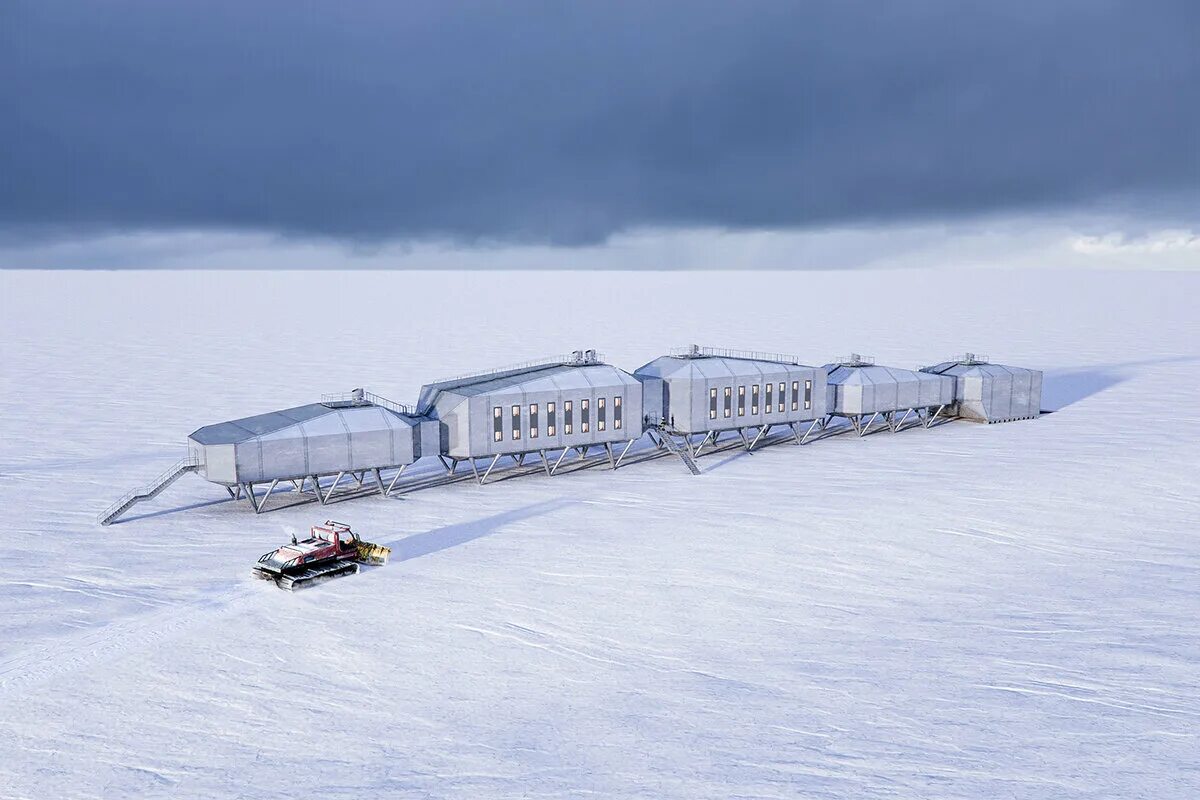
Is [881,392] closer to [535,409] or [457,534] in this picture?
[535,409]

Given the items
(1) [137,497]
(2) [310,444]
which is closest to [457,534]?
(2) [310,444]

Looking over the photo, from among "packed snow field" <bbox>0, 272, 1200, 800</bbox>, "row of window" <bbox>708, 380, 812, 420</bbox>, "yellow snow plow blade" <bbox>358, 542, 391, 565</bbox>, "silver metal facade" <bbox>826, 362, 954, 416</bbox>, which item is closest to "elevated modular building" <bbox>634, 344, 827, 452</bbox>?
"row of window" <bbox>708, 380, 812, 420</bbox>

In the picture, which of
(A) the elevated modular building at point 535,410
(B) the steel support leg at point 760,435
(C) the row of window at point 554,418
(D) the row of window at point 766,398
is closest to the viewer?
(A) the elevated modular building at point 535,410

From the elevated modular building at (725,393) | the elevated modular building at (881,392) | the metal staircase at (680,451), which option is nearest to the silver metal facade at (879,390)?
the elevated modular building at (881,392)

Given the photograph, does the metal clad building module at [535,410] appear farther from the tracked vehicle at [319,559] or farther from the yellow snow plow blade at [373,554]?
the tracked vehicle at [319,559]

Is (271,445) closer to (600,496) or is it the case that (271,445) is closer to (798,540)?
(600,496)

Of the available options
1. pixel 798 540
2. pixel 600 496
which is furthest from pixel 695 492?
pixel 798 540

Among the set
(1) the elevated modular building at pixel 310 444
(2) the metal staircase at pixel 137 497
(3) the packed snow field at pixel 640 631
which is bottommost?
(3) the packed snow field at pixel 640 631
